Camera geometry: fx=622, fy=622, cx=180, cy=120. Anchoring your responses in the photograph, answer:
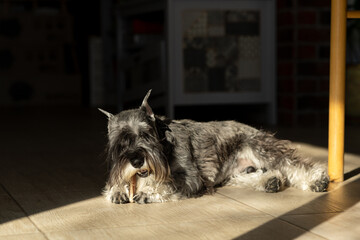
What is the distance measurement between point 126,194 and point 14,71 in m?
9.67

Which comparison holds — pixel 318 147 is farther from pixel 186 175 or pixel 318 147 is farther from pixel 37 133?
pixel 37 133

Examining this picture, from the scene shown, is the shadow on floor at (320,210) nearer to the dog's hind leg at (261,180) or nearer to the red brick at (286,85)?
the dog's hind leg at (261,180)

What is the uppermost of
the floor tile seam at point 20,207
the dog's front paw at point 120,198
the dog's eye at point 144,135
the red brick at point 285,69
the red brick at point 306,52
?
the red brick at point 306,52

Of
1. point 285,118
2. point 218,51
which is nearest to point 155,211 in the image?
point 218,51

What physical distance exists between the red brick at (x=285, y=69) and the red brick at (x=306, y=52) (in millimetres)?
155

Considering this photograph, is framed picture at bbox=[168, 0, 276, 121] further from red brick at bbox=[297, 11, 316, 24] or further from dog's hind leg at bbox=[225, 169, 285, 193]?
dog's hind leg at bbox=[225, 169, 285, 193]

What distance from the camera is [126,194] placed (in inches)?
122

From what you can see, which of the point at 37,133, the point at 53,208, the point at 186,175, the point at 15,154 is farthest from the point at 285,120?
the point at 53,208

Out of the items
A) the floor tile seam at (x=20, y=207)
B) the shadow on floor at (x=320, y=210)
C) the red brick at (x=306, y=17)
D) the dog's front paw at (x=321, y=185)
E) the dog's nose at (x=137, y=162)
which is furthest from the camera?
the red brick at (x=306, y=17)

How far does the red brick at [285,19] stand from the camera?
22.3 feet

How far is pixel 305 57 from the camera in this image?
682 cm

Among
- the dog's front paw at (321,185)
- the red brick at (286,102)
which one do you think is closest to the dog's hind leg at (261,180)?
the dog's front paw at (321,185)

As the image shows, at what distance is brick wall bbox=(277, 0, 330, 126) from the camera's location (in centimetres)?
678

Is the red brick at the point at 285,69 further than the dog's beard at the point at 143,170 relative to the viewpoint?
Yes
